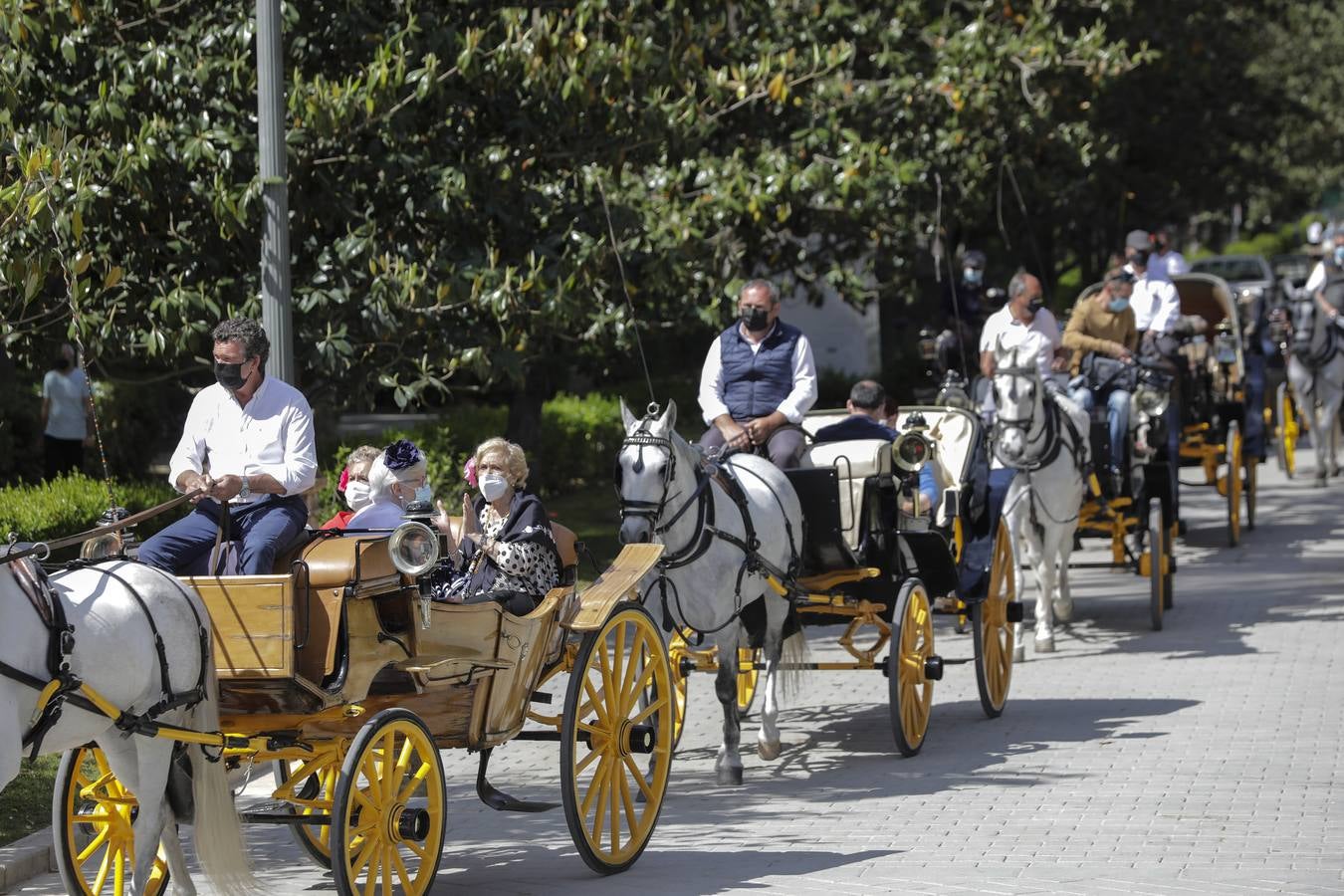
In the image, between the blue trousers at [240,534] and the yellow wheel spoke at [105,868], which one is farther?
the blue trousers at [240,534]

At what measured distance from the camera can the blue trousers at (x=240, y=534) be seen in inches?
275

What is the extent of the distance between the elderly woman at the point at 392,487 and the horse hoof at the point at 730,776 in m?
2.48

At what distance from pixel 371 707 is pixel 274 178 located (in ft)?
13.2

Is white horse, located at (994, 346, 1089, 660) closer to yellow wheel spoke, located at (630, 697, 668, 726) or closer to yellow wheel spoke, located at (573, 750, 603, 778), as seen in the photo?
yellow wheel spoke, located at (630, 697, 668, 726)

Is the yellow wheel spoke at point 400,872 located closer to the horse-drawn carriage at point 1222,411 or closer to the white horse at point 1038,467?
the white horse at point 1038,467

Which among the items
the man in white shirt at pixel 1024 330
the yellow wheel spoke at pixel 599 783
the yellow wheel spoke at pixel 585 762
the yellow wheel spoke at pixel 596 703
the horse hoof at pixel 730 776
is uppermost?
the man in white shirt at pixel 1024 330

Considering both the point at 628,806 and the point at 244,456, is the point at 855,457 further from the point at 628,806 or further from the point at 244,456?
the point at 244,456

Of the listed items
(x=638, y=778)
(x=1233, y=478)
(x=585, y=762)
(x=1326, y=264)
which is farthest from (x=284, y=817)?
(x=1326, y=264)

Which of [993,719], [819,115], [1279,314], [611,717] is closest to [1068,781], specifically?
[993,719]

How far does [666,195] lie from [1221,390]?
674 centimetres

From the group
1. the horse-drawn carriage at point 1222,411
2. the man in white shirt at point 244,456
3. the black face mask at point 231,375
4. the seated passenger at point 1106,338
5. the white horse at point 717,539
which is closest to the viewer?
the man in white shirt at point 244,456

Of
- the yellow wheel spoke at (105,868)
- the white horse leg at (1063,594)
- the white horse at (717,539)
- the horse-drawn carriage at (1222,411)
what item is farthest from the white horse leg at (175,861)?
the horse-drawn carriage at (1222,411)

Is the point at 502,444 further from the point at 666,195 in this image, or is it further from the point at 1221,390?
the point at 1221,390

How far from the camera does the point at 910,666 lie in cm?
1017
